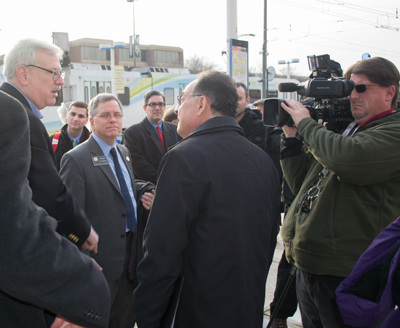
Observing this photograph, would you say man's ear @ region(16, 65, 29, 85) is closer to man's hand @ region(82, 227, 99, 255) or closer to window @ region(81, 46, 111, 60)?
man's hand @ region(82, 227, 99, 255)

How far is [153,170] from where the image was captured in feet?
14.7

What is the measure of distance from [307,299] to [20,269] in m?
1.82

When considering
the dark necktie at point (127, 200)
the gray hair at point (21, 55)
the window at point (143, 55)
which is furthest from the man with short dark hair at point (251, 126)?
the window at point (143, 55)

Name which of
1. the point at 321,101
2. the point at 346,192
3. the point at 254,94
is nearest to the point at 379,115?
the point at 321,101

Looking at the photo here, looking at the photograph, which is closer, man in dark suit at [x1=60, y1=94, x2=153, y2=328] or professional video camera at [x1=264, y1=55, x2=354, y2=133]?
professional video camera at [x1=264, y1=55, x2=354, y2=133]

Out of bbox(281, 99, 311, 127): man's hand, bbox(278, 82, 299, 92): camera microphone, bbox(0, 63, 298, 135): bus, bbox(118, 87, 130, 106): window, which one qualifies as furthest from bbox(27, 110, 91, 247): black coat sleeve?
bbox(118, 87, 130, 106): window

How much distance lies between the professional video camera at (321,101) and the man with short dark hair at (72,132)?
304 cm

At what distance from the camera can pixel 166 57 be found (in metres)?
74.8

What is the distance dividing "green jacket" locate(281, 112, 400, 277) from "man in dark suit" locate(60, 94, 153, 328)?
1.31 metres

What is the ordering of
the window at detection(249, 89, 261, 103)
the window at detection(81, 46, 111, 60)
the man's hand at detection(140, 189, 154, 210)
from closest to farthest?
the man's hand at detection(140, 189, 154, 210) < the window at detection(249, 89, 261, 103) < the window at detection(81, 46, 111, 60)

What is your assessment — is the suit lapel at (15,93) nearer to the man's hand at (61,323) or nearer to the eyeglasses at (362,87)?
the man's hand at (61,323)

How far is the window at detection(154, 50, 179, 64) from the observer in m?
73.1

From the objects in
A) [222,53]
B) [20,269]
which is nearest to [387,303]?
[20,269]

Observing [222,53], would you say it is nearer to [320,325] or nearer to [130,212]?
[130,212]
